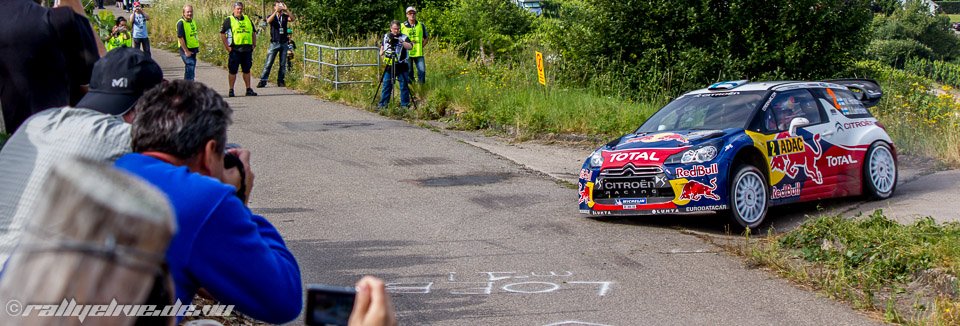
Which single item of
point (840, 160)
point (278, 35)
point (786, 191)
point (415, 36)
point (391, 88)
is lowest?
point (391, 88)

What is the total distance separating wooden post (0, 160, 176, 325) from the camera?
1.78 meters

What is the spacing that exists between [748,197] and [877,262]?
7.80ft

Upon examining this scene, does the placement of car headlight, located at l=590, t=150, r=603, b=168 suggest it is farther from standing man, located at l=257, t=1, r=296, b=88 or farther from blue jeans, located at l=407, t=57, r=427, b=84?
standing man, located at l=257, t=1, r=296, b=88

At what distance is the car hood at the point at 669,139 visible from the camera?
10.9 m

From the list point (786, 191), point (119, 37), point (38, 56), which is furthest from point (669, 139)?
point (119, 37)

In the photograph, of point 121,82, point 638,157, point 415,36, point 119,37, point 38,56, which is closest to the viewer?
point 121,82

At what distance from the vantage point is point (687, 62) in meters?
20.2

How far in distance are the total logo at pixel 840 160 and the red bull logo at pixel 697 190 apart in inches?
77.8

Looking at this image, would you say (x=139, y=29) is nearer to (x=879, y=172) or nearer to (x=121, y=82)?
(x=879, y=172)

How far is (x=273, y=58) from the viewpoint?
23797mm

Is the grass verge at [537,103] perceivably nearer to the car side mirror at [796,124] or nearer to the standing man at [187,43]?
the standing man at [187,43]

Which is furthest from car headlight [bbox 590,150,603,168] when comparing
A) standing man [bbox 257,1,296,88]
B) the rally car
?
standing man [bbox 257,1,296,88]

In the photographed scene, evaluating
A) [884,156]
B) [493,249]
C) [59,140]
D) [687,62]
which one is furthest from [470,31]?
[59,140]

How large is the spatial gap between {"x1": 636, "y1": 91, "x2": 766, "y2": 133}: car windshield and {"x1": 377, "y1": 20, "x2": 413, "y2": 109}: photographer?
8328 mm
